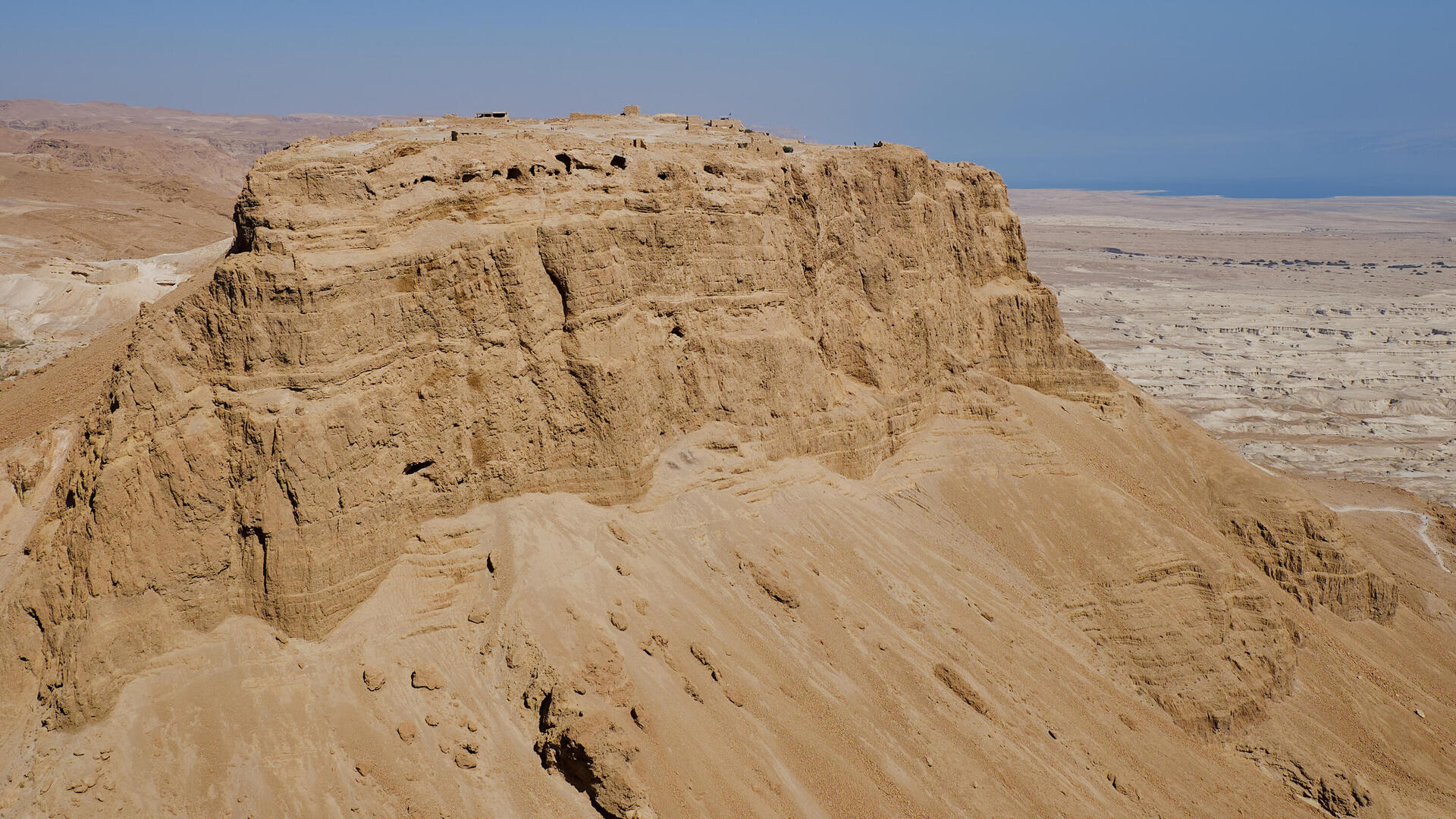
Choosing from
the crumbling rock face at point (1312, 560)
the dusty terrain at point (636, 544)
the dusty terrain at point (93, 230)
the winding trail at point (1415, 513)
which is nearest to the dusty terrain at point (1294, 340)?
the winding trail at point (1415, 513)

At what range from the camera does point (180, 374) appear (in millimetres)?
19391

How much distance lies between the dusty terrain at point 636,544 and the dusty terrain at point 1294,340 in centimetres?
3448

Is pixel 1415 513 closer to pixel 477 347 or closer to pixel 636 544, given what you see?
pixel 636 544

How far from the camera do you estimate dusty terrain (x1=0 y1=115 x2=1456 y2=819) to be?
59.8 feet

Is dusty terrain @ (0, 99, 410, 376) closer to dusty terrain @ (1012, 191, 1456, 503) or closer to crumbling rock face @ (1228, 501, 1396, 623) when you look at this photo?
crumbling rock face @ (1228, 501, 1396, 623)

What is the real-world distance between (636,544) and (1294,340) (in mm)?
95665

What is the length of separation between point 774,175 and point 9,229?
63.8 metres

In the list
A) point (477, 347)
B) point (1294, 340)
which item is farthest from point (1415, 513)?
point (477, 347)

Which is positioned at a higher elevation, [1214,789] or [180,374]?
[180,374]

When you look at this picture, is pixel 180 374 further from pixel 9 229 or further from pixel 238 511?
pixel 9 229

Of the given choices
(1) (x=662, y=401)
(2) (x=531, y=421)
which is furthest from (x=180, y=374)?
(1) (x=662, y=401)

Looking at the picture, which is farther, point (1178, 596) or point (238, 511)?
point (1178, 596)

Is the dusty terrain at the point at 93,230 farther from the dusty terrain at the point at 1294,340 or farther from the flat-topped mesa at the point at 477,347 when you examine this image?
the dusty terrain at the point at 1294,340

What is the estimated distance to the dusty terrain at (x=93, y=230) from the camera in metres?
44.6
